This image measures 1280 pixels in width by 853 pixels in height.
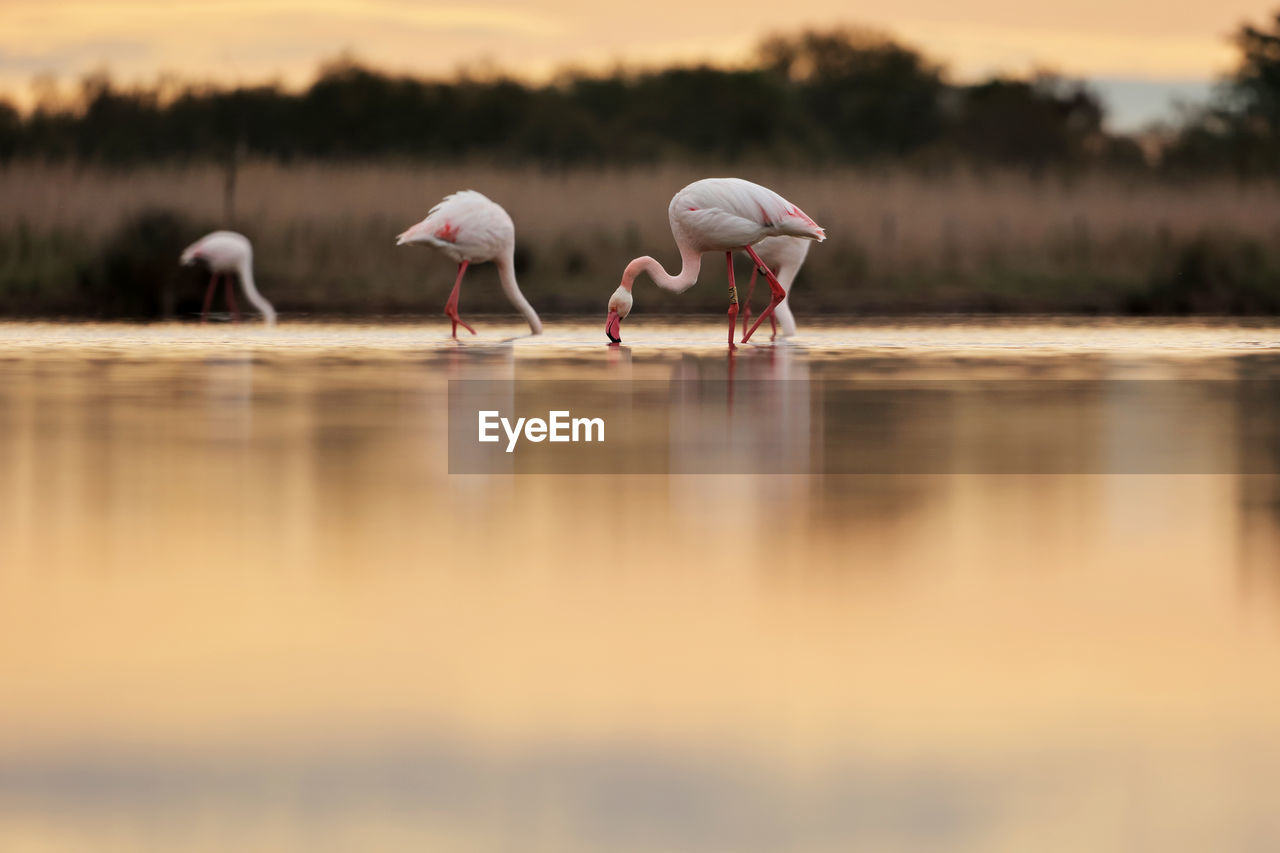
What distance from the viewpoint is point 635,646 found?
4.99 metres

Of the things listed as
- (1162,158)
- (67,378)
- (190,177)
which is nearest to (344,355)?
(67,378)

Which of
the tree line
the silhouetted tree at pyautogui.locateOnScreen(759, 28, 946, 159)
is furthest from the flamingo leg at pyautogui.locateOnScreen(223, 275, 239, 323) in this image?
the silhouetted tree at pyautogui.locateOnScreen(759, 28, 946, 159)

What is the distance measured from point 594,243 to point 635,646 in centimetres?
2300

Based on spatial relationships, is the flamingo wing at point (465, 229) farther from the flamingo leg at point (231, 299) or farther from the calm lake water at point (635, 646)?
the calm lake water at point (635, 646)

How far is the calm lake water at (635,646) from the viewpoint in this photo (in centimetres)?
372

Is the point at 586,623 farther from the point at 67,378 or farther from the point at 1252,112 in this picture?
the point at 1252,112

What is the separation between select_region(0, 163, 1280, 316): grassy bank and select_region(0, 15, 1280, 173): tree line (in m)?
13.7

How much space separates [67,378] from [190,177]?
56.4 feet

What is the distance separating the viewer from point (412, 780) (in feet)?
12.8

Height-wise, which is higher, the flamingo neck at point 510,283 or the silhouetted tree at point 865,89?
the silhouetted tree at point 865,89

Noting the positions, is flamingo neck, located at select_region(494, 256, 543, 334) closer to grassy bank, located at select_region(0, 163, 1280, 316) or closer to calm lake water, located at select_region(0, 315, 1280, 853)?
grassy bank, located at select_region(0, 163, 1280, 316)

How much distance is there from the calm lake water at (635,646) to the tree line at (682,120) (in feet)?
119

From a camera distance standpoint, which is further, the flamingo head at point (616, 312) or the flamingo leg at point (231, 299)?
the flamingo leg at point (231, 299)

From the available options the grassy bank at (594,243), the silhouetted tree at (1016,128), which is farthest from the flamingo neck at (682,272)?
the silhouetted tree at (1016,128)
